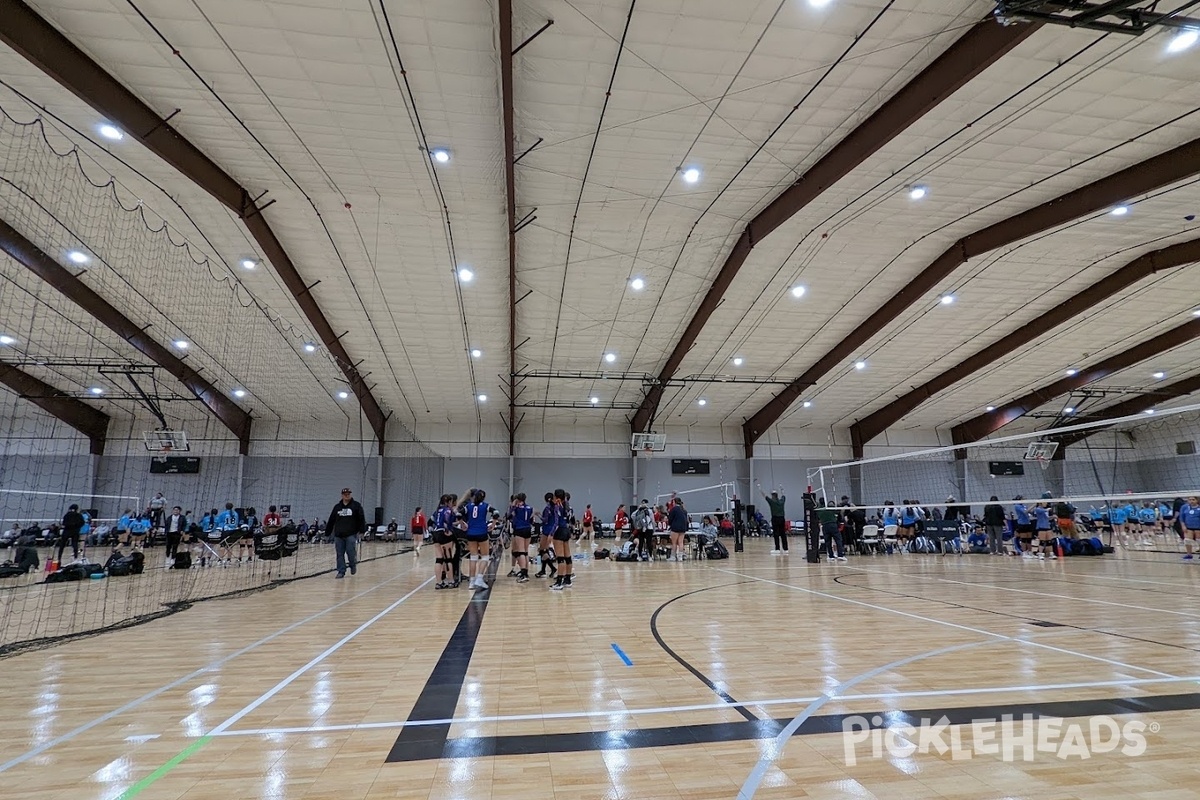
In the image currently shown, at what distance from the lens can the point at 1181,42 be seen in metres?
9.30

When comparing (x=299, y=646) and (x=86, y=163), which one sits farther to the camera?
(x=86, y=163)

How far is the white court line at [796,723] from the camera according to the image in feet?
8.32

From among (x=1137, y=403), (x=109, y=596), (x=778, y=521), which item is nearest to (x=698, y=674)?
(x=109, y=596)

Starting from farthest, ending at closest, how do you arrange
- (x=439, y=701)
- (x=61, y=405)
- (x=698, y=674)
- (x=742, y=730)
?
(x=61, y=405), (x=698, y=674), (x=439, y=701), (x=742, y=730)

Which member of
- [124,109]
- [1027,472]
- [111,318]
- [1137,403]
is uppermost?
[124,109]

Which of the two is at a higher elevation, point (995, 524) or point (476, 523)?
point (476, 523)

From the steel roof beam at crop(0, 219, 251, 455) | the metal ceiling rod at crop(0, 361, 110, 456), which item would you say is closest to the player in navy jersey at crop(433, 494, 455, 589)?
the steel roof beam at crop(0, 219, 251, 455)

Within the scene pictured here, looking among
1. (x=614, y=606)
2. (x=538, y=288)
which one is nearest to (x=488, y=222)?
(x=538, y=288)

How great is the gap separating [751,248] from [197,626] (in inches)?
541

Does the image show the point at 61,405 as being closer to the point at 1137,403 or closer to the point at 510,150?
the point at 510,150

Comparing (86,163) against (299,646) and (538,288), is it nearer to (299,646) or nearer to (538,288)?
(538,288)

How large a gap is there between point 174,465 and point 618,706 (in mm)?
32380

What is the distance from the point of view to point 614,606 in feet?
25.4

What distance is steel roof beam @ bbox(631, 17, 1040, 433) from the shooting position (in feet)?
29.5
